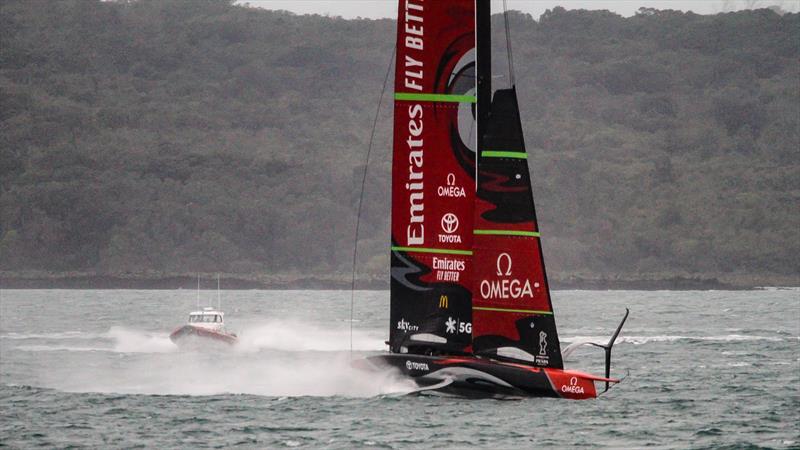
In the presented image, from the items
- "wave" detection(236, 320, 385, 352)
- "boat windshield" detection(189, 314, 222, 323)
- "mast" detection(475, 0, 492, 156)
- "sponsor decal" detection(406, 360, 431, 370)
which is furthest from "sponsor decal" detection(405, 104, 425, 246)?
"boat windshield" detection(189, 314, 222, 323)

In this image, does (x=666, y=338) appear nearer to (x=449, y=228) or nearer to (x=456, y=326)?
(x=456, y=326)

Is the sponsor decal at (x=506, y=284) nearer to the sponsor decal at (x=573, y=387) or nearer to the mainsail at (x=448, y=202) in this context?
the mainsail at (x=448, y=202)

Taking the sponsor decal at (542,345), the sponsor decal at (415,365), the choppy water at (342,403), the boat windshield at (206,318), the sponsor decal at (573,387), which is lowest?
the boat windshield at (206,318)

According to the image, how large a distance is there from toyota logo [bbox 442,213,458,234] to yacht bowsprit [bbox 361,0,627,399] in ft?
0.09

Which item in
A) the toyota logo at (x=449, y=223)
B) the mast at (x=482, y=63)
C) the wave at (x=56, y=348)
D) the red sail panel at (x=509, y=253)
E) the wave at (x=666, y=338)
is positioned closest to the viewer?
the red sail panel at (x=509, y=253)

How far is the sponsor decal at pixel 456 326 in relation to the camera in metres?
31.9

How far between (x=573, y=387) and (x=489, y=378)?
5.92 feet

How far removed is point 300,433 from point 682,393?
499 inches

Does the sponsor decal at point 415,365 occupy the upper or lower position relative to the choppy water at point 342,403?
upper

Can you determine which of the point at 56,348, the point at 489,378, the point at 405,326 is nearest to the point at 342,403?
the point at 405,326

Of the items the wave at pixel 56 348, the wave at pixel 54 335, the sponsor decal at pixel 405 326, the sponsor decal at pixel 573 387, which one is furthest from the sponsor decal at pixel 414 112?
the wave at pixel 54 335

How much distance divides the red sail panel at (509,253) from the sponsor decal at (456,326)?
2.22 ft

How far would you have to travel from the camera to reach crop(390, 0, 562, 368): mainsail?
103 feet

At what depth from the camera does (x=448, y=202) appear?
105 feet
